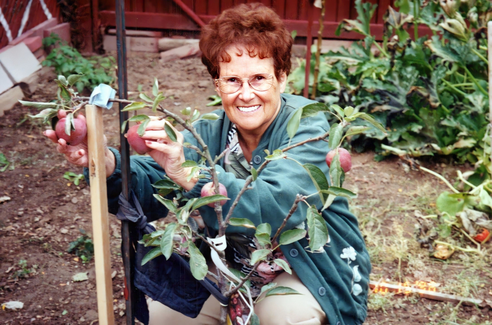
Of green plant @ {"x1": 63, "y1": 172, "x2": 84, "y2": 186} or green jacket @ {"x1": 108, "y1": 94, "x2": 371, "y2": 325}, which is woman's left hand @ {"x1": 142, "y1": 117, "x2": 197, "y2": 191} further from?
green plant @ {"x1": 63, "y1": 172, "x2": 84, "y2": 186}

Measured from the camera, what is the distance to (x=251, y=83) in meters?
1.75

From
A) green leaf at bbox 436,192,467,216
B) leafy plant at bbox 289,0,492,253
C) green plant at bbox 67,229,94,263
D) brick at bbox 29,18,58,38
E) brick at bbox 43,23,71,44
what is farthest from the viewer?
brick at bbox 43,23,71,44

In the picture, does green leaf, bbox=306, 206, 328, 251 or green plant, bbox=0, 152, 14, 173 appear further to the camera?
green plant, bbox=0, 152, 14, 173

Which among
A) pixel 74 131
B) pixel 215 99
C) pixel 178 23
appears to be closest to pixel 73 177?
pixel 215 99

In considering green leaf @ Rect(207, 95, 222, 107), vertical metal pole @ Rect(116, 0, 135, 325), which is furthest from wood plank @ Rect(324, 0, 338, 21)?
vertical metal pole @ Rect(116, 0, 135, 325)

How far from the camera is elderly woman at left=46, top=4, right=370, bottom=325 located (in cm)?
160

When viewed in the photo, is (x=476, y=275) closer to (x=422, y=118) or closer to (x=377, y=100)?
(x=422, y=118)

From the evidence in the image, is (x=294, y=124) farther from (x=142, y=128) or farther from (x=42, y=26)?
(x=42, y=26)

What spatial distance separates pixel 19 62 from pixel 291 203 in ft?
13.2

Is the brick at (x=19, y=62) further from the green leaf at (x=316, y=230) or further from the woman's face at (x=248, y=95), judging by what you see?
the green leaf at (x=316, y=230)

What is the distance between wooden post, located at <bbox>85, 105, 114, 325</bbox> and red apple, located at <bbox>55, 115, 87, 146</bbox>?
0.08ft

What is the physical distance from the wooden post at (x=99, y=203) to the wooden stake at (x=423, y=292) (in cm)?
164

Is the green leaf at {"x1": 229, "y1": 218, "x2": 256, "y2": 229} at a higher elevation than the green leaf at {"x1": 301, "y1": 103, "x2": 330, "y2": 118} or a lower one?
lower

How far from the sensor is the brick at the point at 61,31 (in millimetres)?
5426
